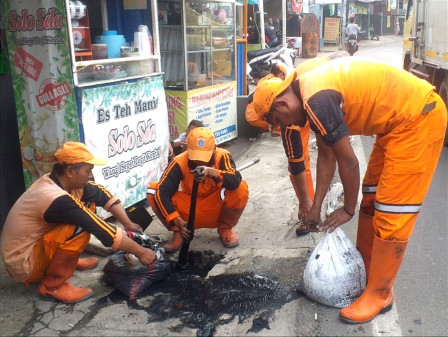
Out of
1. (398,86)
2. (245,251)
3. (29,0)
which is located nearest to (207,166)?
(245,251)

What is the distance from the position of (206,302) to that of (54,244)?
998 mm

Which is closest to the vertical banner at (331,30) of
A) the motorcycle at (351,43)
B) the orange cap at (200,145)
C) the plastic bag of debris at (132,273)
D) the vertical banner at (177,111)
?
the motorcycle at (351,43)

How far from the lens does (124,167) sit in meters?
4.49

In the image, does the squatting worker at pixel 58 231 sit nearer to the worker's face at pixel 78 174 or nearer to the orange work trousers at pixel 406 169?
the worker's face at pixel 78 174

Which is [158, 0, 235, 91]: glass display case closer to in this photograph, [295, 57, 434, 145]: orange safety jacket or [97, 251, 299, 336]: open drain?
[97, 251, 299, 336]: open drain

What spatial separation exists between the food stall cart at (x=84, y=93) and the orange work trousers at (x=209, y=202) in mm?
773

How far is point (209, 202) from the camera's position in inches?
150

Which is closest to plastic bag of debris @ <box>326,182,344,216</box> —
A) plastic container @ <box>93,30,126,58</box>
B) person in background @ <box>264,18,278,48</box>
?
plastic container @ <box>93,30,126,58</box>

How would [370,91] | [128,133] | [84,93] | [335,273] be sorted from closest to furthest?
[370,91]
[335,273]
[84,93]
[128,133]

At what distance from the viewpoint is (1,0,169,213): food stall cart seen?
3881 millimetres

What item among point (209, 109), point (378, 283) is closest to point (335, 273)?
point (378, 283)

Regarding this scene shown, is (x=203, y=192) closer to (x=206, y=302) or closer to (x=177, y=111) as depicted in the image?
(x=206, y=302)

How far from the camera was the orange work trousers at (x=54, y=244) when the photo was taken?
2.97 m

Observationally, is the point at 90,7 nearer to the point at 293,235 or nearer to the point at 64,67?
the point at 64,67
